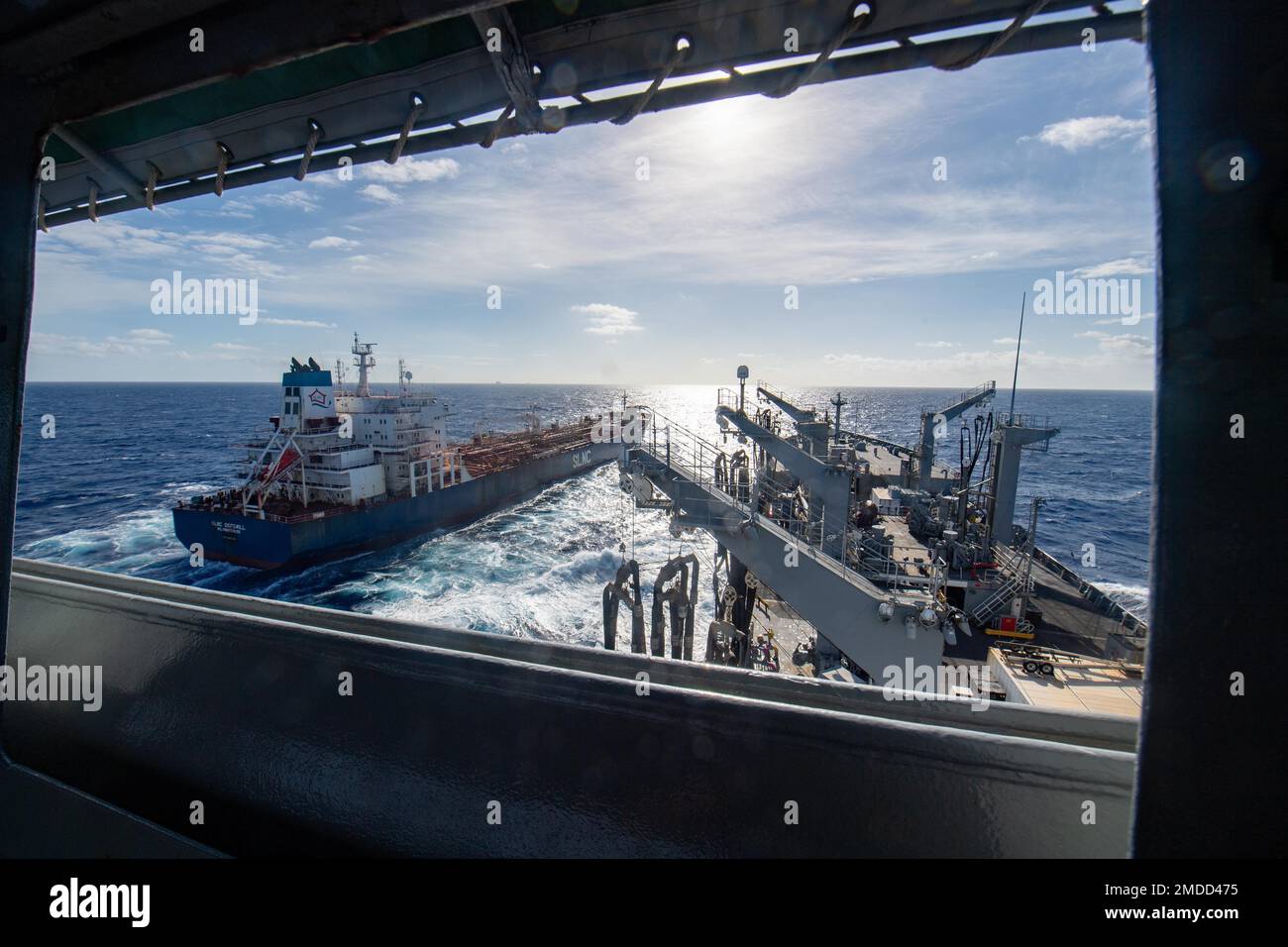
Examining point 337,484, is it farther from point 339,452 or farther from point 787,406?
point 787,406

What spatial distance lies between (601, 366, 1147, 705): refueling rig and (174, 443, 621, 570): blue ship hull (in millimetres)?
16288

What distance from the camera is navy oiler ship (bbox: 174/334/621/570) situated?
23.7 m

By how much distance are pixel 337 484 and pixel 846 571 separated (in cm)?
2533

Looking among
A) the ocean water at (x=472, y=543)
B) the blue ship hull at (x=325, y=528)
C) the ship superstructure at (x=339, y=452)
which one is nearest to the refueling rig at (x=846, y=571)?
the ocean water at (x=472, y=543)

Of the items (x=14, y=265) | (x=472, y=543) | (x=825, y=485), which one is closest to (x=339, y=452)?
(x=472, y=543)

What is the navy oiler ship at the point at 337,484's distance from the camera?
2366cm

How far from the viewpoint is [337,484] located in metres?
27.0

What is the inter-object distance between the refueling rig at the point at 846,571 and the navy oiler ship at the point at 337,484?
655 inches

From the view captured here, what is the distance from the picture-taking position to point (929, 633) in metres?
9.03

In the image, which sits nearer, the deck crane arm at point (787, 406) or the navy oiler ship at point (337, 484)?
the deck crane arm at point (787, 406)

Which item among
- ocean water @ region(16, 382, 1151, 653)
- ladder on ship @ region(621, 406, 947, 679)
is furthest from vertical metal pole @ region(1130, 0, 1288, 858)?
ocean water @ region(16, 382, 1151, 653)

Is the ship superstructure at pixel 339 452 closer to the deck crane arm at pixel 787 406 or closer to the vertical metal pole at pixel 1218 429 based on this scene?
the deck crane arm at pixel 787 406

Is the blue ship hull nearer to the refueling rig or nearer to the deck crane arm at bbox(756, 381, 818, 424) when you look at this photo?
the refueling rig
